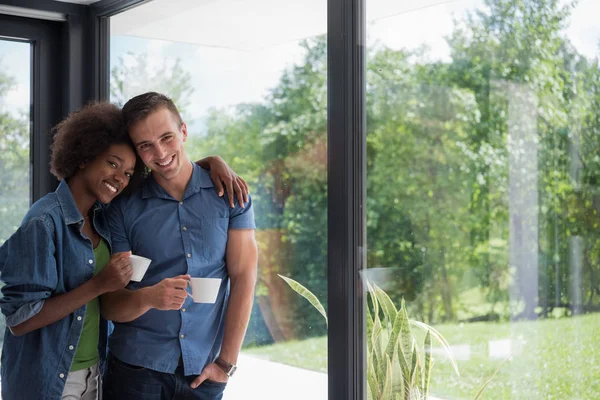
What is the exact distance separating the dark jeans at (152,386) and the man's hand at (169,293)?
221 millimetres

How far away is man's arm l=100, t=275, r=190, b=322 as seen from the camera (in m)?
2.17

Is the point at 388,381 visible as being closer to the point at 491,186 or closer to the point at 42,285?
the point at 491,186

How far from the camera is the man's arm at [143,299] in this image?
217cm

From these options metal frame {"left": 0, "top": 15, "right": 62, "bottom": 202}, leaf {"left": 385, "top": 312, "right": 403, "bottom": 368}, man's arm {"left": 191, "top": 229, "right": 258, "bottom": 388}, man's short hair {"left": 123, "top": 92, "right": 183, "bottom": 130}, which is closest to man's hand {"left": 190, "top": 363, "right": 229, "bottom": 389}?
man's arm {"left": 191, "top": 229, "right": 258, "bottom": 388}

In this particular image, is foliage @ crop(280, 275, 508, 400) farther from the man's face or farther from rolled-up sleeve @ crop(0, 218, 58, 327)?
rolled-up sleeve @ crop(0, 218, 58, 327)

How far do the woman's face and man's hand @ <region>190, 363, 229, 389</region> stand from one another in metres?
0.61

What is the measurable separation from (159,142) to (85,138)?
8.7 inches

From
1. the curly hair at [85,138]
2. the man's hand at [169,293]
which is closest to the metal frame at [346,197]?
the man's hand at [169,293]

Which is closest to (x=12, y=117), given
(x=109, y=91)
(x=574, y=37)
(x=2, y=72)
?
(x=2, y=72)

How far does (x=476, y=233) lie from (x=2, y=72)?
2332mm

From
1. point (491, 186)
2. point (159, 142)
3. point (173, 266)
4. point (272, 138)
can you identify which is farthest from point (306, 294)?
point (491, 186)

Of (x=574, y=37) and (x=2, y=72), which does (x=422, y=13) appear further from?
(x=2, y=72)

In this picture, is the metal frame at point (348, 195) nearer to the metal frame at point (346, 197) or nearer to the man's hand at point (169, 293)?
the metal frame at point (346, 197)

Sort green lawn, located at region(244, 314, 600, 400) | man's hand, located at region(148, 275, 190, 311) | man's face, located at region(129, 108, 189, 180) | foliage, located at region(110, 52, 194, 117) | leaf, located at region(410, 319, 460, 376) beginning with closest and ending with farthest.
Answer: green lawn, located at region(244, 314, 600, 400)
leaf, located at region(410, 319, 460, 376)
man's hand, located at region(148, 275, 190, 311)
man's face, located at region(129, 108, 189, 180)
foliage, located at region(110, 52, 194, 117)
